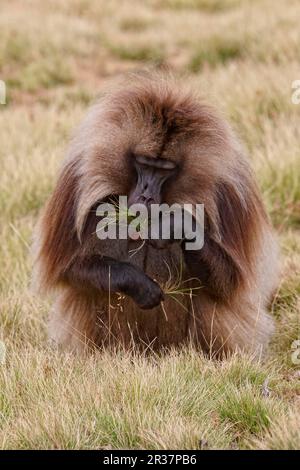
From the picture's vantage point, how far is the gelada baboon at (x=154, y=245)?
437cm

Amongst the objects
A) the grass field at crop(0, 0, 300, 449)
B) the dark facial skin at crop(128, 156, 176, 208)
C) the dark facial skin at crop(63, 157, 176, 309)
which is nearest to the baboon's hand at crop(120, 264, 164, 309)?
the dark facial skin at crop(63, 157, 176, 309)

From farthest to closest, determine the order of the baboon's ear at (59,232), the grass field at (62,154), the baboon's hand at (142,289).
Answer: the baboon's ear at (59,232)
the baboon's hand at (142,289)
the grass field at (62,154)

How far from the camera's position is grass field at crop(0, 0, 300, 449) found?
3.65 m

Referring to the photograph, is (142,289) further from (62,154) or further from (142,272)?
(62,154)

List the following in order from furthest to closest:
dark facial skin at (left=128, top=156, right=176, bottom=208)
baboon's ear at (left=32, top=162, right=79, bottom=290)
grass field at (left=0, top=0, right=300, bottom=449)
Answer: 1. baboon's ear at (left=32, top=162, right=79, bottom=290)
2. dark facial skin at (left=128, top=156, right=176, bottom=208)
3. grass field at (left=0, top=0, right=300, bottom=449)

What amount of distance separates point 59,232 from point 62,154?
80.0 inches

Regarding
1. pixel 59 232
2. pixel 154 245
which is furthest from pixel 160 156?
pixel 59 232

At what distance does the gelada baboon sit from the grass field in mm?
245

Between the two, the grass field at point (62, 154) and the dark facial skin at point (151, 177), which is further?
the dark facial skin at point (151, 177)

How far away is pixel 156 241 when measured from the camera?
14.2ft

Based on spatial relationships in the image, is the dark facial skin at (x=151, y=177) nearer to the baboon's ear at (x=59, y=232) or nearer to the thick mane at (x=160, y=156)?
the thick mane at (x=160, y=156)

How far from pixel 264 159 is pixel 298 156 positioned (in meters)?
0.23

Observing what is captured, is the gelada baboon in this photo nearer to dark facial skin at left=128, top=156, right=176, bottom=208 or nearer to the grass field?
dark facial skin at left=128, top=156, right=176, bottom=208

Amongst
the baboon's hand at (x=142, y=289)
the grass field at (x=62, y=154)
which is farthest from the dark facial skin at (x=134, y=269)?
the grass field at (x=62, y=154)
